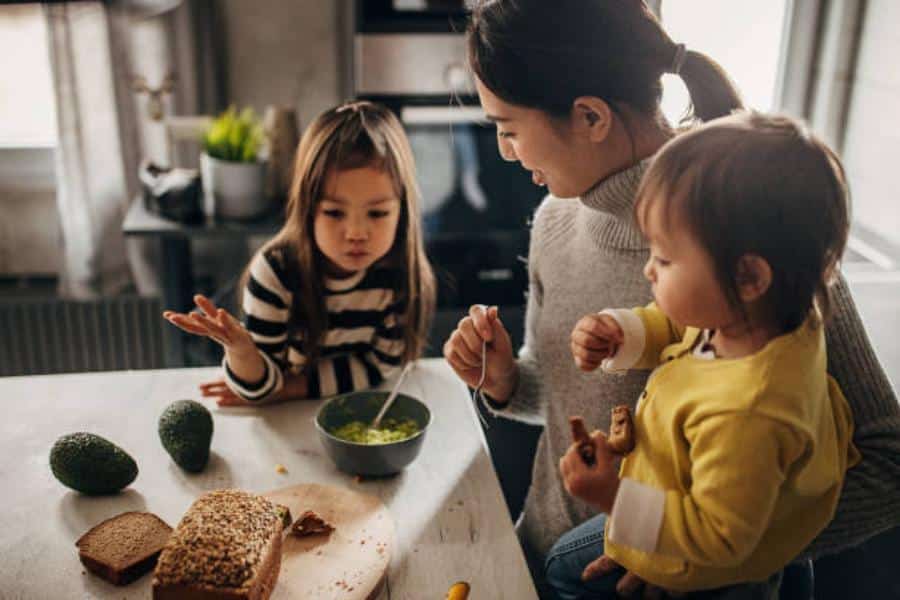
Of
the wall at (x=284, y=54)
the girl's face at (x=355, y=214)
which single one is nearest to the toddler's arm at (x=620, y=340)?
the girl's face at (x=355, y=214)

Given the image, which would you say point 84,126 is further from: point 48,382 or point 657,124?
point 657,124

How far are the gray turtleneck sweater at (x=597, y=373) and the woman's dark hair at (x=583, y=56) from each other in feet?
0.36

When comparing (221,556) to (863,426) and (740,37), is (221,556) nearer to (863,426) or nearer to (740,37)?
(863,426)

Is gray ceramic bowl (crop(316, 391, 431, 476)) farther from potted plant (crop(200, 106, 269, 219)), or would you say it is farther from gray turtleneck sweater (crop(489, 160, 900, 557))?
potted plant (crop(200, 106, 269, 219))

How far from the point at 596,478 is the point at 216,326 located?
640 millimetres

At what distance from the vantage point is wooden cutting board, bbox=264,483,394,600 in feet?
3.12

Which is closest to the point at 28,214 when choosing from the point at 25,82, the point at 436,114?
the point at 25,82

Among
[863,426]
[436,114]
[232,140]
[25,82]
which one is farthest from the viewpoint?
[25,82]

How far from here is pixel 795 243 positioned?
A: 0.72m

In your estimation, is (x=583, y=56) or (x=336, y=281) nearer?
(x=583, y=56)

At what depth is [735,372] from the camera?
2.50ft

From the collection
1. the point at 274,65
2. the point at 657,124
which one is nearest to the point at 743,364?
the point at 657,124

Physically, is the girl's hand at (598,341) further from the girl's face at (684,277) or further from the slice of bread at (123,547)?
the slice of bread at (123,547)

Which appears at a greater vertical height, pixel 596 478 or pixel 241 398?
pixel 596 478
